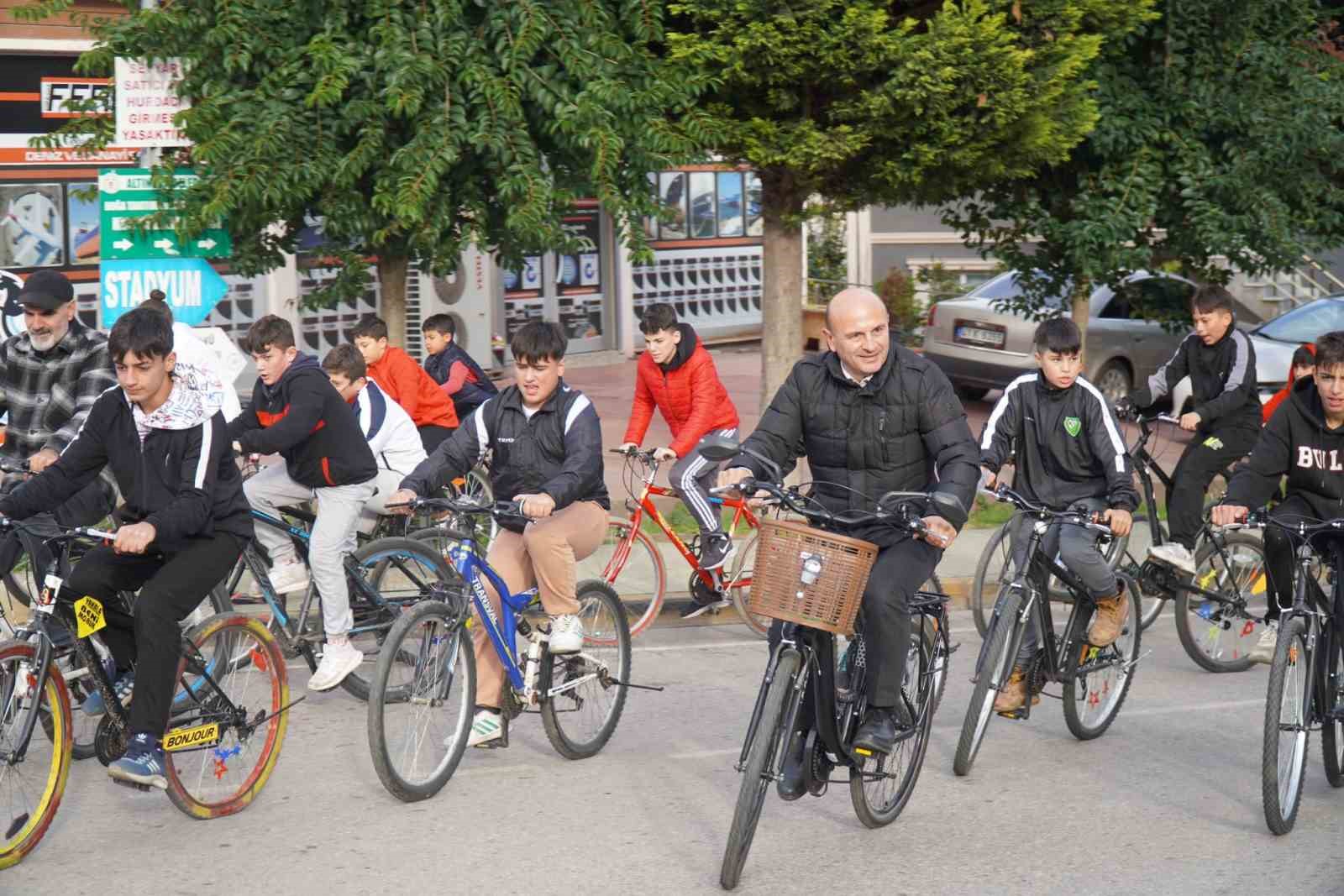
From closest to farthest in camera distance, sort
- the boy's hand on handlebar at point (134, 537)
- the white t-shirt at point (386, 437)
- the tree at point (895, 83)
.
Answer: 1. the boy's hand on handlebar at point (134, 537)
2. the white t-shirt at point (386, 437)
3. the tree at point (895, 83)

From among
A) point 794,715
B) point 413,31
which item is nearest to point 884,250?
point 413,31

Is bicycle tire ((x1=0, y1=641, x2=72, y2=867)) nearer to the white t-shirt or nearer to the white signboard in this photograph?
the white t-shirt

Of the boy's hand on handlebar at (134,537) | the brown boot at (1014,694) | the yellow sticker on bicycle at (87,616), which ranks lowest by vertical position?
the brown boot at (1014,694)

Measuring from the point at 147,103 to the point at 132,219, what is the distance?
695 mm

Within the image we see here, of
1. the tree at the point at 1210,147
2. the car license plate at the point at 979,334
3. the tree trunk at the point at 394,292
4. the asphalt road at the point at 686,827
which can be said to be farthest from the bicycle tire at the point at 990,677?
the car license plate at the point at 979,334

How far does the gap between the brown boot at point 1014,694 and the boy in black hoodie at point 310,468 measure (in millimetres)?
2648

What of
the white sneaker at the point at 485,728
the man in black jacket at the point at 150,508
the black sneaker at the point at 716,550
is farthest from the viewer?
the black sneaker at the point at 716,550

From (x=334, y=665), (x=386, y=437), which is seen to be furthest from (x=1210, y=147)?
(x=334, y=665)

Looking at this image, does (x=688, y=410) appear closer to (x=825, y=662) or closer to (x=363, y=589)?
(x=363, y=589)

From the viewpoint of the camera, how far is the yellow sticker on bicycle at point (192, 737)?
18.2 feet

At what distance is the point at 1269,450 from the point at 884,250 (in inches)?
811

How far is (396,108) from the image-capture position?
376 inches

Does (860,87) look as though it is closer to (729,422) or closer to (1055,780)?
(729,422)

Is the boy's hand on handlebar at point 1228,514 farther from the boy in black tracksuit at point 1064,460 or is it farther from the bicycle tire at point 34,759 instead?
the bicycle tire at point 34,759
